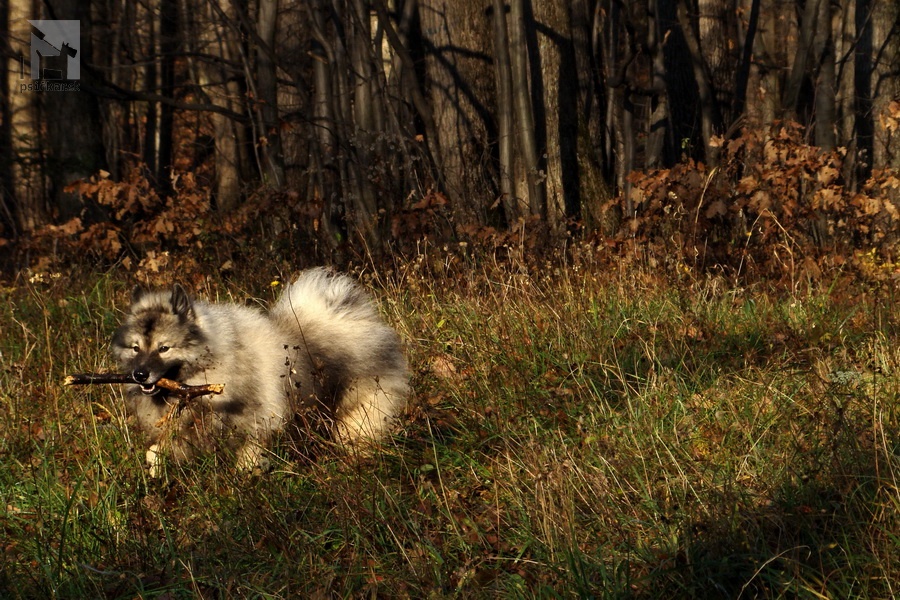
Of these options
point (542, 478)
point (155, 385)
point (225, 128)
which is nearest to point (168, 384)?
point (155, 385)

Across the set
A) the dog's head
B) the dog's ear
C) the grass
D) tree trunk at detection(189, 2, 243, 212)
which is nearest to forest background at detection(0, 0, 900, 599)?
the grass

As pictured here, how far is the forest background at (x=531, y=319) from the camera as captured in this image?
3941 millimetres

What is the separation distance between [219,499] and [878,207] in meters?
5.99

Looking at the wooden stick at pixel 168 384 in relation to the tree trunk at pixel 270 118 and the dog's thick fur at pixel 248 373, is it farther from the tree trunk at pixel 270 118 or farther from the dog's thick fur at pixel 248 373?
the tree trunk at pixel 270 118

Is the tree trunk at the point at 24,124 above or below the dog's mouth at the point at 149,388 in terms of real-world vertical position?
above

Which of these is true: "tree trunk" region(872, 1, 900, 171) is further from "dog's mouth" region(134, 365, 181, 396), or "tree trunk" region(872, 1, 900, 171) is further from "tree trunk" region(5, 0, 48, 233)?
"tree trunk" region(5, 0, 48, 233)

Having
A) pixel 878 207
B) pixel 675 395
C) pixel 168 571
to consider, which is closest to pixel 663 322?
pixel 675 395

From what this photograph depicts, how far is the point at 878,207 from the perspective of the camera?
8.12 meters

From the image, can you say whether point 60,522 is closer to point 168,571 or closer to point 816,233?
point 168,571

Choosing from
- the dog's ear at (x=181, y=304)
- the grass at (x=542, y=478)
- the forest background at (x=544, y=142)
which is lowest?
the grass at (x=542, y=478)

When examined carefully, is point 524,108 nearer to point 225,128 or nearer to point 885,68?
point 885,68

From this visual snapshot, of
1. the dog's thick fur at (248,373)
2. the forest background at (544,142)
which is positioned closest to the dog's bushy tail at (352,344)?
the dog's thick fur at (248,373)

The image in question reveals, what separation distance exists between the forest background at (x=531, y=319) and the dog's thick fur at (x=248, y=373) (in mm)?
190

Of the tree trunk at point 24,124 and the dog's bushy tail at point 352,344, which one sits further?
the tree trunk at point 24,124
